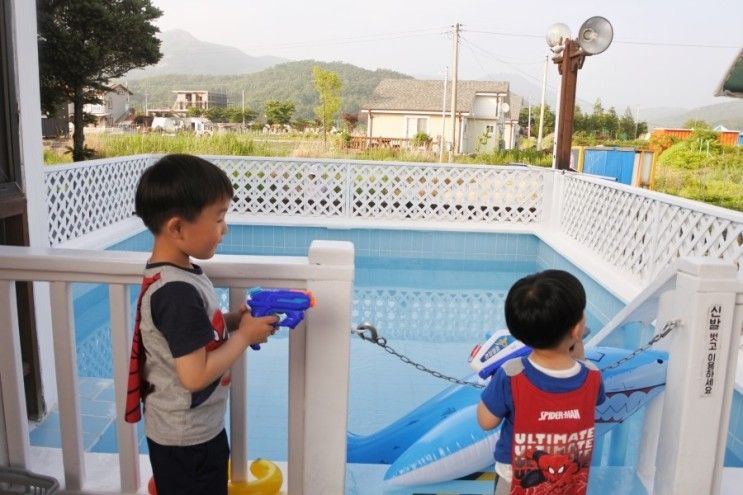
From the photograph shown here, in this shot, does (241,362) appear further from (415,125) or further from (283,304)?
(415,125)

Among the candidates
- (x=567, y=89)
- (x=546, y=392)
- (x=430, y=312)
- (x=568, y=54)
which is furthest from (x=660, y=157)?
(x=546, y=392)

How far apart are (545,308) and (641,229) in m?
4.95

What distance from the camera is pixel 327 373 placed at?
4.85 feet

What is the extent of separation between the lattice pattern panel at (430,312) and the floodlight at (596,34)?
316cm

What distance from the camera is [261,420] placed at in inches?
131

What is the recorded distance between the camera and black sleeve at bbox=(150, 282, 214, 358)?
1.14 meters

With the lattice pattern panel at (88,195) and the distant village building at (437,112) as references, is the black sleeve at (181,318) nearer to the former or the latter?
the lattice pattern panel at (88,195)

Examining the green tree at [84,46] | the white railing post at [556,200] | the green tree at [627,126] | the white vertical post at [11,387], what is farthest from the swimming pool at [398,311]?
the green tree at [627,126]

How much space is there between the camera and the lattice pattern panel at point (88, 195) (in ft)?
19.5

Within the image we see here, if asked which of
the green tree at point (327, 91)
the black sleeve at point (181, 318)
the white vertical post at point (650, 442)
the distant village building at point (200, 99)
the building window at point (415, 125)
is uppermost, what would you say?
the distant village building at point (200, 99)

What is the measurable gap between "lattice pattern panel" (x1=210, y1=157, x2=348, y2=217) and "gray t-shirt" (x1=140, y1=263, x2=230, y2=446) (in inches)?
309

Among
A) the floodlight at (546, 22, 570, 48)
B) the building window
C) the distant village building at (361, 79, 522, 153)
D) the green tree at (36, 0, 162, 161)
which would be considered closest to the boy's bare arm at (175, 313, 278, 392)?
the floodlight at (546, 22, 570, 48)

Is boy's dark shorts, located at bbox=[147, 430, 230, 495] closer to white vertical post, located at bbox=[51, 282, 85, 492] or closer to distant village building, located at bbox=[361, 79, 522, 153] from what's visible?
white vertical post, located at bbox=[51, 282, 85, 492]

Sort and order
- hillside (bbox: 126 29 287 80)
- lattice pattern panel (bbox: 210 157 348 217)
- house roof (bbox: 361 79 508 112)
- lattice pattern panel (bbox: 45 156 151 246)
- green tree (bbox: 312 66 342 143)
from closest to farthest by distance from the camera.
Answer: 1. lattice pattern panel (bbox: 45 156 151 246)
2. lattice pattern panel (bbox: 210 157 348 217)
3. green tree (bbox: 312 66 342 143)
4. house roof (bbox: 361 79 508 112)
5. hillside (bbox: 126 29 287 80)
